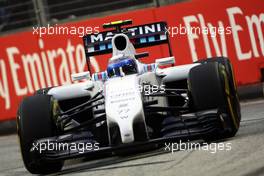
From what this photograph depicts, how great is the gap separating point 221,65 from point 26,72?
6.76 m

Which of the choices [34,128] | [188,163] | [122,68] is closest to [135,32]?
[122,68]

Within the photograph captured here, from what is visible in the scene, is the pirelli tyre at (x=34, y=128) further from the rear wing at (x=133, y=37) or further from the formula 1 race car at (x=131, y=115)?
the rear wing at (x=133, y=37)

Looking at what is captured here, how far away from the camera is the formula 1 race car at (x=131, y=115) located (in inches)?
348

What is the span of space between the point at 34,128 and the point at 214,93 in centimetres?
205

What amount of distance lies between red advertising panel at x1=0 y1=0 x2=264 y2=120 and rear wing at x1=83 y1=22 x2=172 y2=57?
369 centimetres

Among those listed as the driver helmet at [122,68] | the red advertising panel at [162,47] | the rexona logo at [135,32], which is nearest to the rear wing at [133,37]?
the rexona logo at [135,32]

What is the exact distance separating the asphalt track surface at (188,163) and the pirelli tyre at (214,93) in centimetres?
18

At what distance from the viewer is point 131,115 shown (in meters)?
8.79

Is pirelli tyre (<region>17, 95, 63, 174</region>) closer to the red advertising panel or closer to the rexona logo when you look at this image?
the rexona logo

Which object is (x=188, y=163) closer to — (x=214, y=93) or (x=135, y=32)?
(x=214, y=93)

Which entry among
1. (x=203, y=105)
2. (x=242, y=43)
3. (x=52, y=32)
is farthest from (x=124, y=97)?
(x=52, y=32)

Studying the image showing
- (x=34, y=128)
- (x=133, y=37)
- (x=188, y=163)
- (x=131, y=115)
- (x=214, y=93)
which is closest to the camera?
(x=188, y=163)

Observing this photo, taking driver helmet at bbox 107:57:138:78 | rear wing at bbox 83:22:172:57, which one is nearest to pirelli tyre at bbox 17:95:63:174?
driver helmet at bbox 107:57:138:78

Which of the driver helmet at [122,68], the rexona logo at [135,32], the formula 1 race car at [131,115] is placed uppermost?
the rexona logo at [135,32]
